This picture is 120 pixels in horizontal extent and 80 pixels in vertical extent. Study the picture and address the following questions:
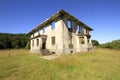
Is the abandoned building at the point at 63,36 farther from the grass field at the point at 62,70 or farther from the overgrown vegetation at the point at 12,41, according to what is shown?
the overgrown vegetation at the point at 12,41

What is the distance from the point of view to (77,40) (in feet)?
79.2

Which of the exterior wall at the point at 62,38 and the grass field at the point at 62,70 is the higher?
the exterior wall at the point at 62,38

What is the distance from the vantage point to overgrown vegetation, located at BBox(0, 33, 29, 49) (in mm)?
54850

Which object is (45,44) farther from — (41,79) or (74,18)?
(41,79)

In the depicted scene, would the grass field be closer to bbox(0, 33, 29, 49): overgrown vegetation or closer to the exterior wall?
the exterior wall

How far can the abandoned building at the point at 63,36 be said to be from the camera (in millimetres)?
21547

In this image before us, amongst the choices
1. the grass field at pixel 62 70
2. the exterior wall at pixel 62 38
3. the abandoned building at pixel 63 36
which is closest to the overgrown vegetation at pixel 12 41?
the abandoned building at pixel 63 36

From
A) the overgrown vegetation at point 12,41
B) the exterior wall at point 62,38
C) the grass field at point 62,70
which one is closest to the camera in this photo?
the grass field at point 62,70

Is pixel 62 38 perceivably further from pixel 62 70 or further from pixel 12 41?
pixel 12 41

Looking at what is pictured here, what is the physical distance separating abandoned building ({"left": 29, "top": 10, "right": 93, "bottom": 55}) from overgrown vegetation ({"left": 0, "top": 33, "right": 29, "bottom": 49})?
114 ft

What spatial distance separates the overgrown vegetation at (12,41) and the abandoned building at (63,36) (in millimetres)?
34761

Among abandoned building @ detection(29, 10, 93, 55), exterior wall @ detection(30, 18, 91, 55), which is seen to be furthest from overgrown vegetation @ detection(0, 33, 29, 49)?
exterior wall @ detection(30, 18, 91, 55)

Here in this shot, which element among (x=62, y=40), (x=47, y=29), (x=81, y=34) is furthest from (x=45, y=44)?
(x=81, y=34)

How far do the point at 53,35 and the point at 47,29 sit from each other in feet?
9.68
